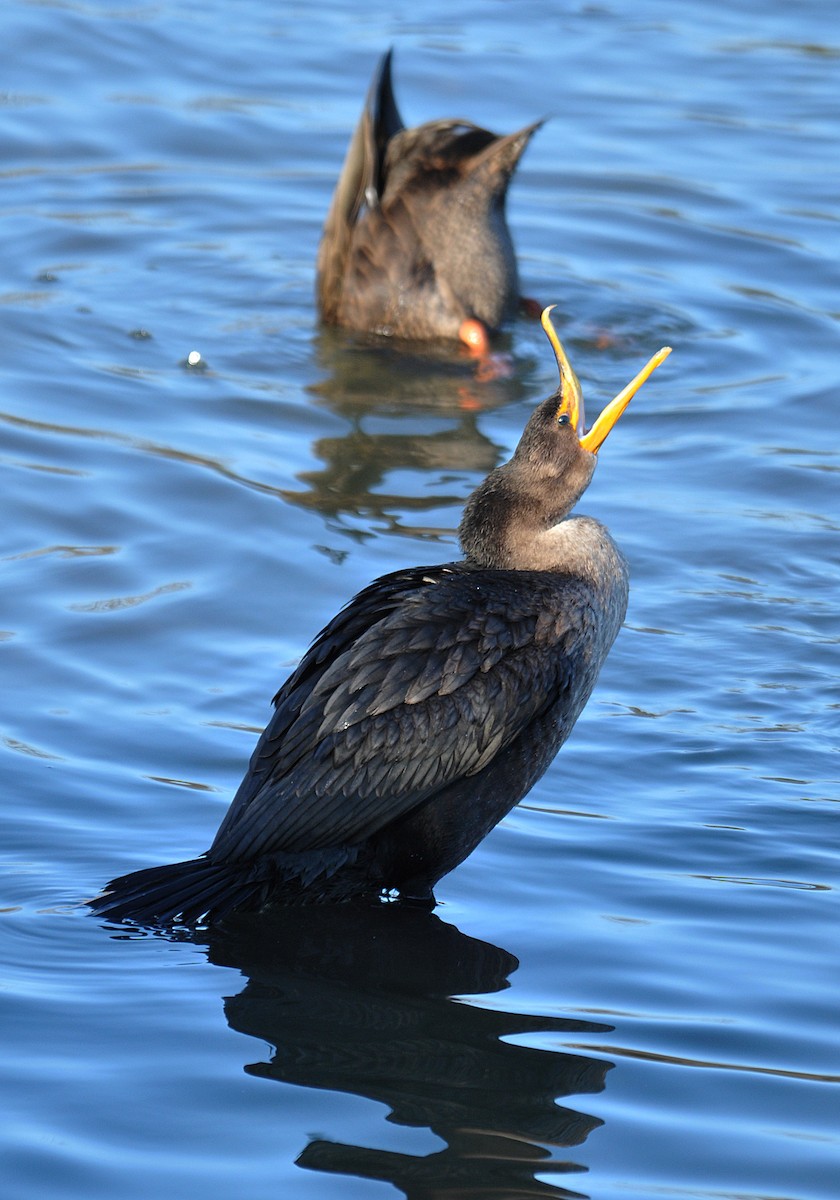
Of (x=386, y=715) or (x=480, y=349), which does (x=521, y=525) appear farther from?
(x=480, y=349)

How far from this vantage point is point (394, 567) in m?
7.28

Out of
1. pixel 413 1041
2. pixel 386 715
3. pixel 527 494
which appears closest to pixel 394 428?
pixel 527 494

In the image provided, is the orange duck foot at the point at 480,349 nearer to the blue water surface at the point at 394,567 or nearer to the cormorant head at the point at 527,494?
the blue water surface at the point at 394,567

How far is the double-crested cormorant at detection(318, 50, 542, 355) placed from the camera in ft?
31.3

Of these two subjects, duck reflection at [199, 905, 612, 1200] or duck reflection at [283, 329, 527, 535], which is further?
duck reflection at [283, 329, 527, 535]

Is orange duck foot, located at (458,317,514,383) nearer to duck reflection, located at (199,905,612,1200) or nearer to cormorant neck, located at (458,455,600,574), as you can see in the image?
cormorant neck, located at (458,455,600,574)

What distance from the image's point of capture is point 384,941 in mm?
5215

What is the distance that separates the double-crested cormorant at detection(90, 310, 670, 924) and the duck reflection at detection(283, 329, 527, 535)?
8.26ft

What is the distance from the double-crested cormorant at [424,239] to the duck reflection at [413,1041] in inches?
188

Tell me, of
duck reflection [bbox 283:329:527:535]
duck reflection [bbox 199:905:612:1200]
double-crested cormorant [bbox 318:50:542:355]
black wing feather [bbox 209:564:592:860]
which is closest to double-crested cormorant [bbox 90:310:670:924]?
black wing feather [bbox 209:564:592:860]

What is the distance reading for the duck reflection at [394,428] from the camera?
800cm

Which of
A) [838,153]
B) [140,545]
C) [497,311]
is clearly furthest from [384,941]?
[838,153]

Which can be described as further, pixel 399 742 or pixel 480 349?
pixel 480 349

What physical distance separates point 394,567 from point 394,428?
1571mm
